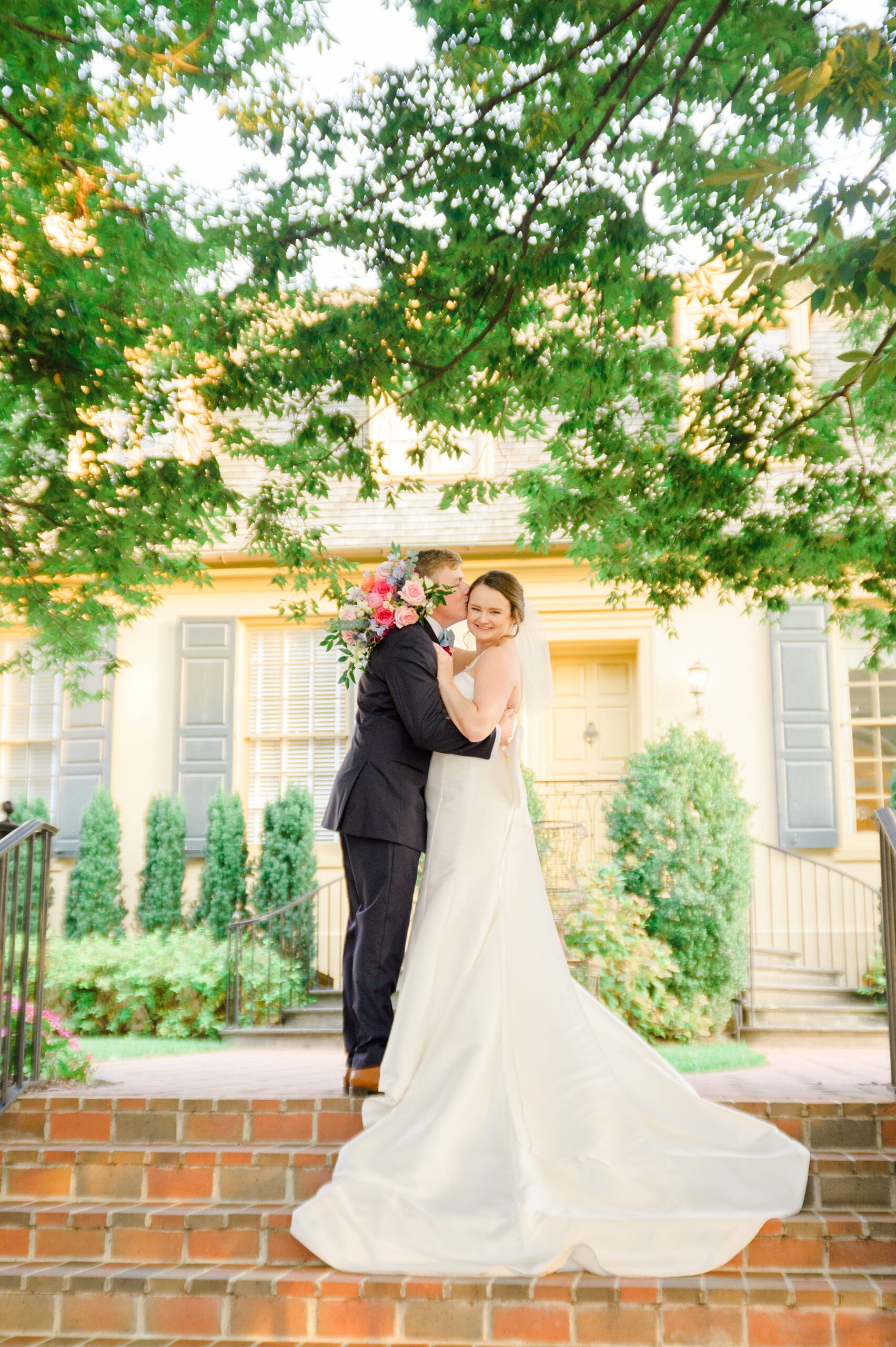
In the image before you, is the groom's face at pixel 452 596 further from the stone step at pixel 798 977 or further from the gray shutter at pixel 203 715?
the gray shutter at pixel 203 715

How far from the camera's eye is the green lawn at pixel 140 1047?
7.82 meters

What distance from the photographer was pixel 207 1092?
4.55m

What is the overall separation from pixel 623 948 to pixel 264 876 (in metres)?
Result: 3.47

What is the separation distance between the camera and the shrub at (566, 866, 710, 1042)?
8.23m

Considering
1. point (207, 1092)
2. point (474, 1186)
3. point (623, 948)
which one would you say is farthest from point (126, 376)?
point (623, 948)

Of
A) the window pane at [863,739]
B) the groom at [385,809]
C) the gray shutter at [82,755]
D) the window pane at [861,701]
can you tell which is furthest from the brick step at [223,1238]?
the window pane at [861,701]

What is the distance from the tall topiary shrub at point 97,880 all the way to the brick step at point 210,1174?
6120 mm

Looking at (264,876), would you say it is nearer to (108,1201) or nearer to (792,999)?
(792,999)

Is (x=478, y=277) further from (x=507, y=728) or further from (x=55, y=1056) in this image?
(x=55, y=1056)

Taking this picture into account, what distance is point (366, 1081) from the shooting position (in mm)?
4191

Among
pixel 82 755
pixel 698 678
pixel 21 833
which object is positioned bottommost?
Answer: pixel 21 833

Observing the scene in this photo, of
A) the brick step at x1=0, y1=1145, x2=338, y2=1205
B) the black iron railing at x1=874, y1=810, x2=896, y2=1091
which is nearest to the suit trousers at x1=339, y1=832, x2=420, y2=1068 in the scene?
the brick step at x1=0, y1=1145, x2=338, y2=1205

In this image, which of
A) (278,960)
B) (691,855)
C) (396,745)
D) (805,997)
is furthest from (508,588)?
(805,997)

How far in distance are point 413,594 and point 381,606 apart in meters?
0.14
